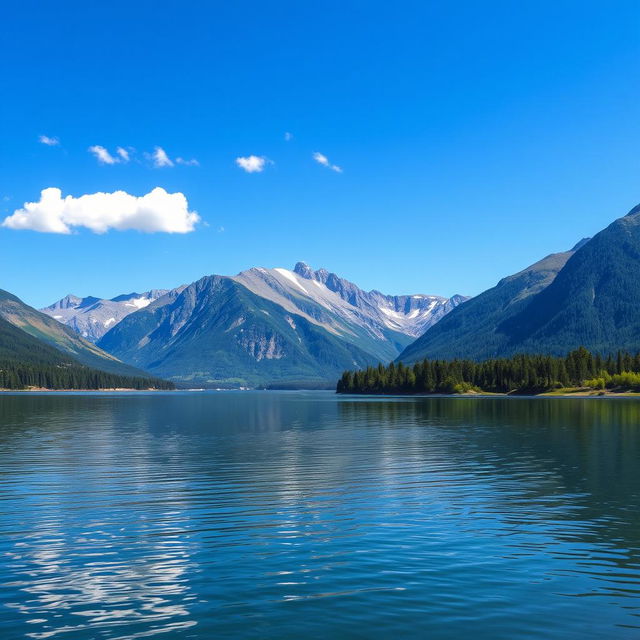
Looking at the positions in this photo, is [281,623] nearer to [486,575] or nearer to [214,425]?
[486,575]

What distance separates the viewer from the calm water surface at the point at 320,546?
22.2 meters

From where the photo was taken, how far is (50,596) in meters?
24.7

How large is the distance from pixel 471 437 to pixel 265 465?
4173 cm

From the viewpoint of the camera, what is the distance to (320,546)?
104 feet

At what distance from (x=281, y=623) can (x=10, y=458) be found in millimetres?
56742

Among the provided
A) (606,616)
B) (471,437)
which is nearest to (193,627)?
(606,616)

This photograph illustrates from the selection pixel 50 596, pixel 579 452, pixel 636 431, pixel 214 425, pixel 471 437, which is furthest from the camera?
pixel 214 425

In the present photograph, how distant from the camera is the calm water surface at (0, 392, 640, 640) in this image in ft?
72.8

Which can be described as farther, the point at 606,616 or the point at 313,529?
the point at 313,529

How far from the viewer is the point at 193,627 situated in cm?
2153

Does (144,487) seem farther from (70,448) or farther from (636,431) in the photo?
(636,431)

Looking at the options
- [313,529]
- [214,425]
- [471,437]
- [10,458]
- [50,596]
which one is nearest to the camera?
[50,596]

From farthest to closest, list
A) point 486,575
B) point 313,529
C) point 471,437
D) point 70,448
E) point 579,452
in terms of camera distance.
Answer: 1. point 471,437
2. point 70,448
3. point 579,452
4. point 313,529
5. point 486,575

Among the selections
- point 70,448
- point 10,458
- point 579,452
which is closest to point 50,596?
point 10,458
